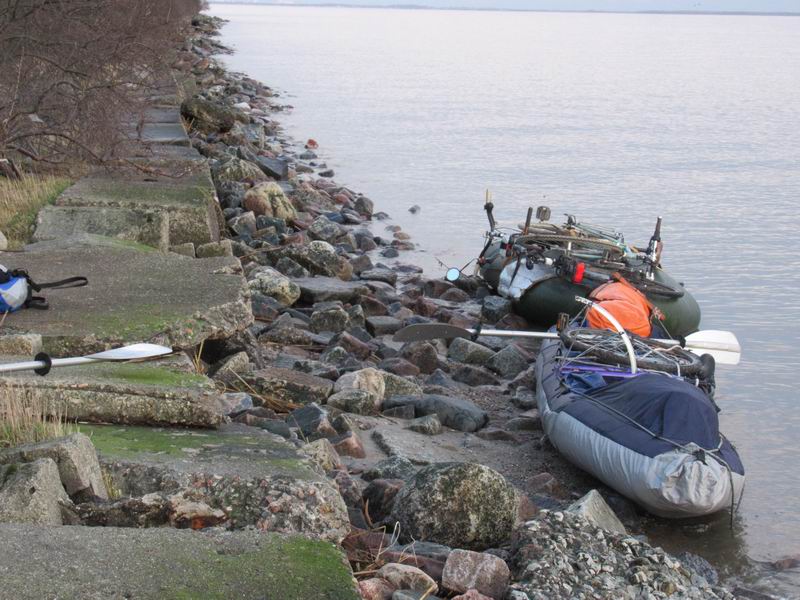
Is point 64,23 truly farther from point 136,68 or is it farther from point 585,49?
point 585,49

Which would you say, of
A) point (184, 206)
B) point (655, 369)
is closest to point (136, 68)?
point (184, 206)

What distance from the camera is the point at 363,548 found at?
192 inches

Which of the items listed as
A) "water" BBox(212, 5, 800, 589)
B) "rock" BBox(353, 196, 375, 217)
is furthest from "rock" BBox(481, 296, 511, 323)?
"rock" BBox(353, 196, 375, 217)

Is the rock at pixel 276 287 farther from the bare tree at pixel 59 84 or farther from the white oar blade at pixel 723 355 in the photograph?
the white oar blade at pixel 723 355

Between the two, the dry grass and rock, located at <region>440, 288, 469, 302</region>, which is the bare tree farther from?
the dry grass

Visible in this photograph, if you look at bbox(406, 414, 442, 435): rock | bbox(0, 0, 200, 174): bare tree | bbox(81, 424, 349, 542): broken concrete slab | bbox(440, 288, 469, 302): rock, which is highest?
bbox(0, 0, 200, 174): bare tree

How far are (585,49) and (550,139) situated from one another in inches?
2232

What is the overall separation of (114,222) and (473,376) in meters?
3.45

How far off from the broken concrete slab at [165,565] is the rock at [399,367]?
19.4 feet

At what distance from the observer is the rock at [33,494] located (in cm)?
394

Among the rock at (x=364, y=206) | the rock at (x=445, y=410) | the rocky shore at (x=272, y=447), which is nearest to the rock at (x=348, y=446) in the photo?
the rocky shore at (x=272, y=447)

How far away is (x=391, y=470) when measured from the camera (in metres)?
6.61

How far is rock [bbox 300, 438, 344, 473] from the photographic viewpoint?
607 centimetres

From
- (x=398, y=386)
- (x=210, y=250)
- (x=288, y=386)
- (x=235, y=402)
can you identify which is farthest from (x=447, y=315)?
(x=235, y=402)
